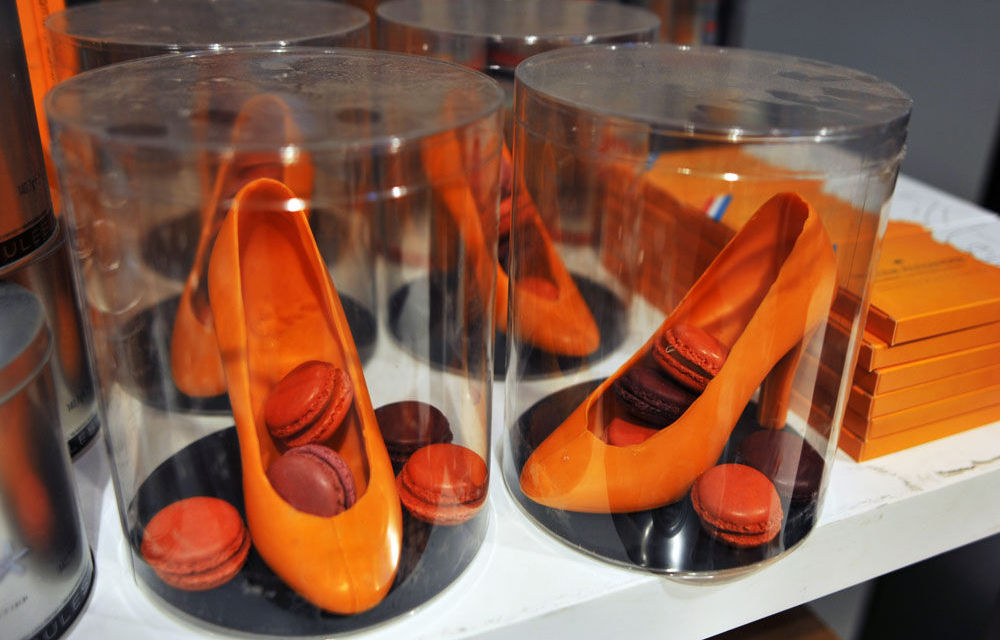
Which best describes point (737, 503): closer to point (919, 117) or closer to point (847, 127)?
point (847, 127)

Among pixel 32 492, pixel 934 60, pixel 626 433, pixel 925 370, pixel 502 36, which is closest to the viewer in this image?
pixel 32 492

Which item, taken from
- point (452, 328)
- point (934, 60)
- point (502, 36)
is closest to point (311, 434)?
point (452, 328)

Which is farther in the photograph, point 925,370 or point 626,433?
Result: point 925,370

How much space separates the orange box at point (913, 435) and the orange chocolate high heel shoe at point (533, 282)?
0.22m

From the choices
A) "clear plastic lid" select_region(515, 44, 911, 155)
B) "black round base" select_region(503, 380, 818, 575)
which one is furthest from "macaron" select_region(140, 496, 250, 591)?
"clear plastic lid" select_region(515, 44, 911, 155)

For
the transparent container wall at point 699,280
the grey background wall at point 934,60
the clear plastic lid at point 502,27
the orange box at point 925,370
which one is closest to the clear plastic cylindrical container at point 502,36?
the clear plastic lid at point 502,27

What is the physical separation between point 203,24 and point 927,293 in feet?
2.09

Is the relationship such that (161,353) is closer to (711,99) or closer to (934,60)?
(711,99)

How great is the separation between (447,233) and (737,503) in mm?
253

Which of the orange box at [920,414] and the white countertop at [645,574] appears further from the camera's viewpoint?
the orange box at [920,414]

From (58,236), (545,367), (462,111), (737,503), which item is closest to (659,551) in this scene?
(737,503)

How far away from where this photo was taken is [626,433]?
0.58 metres

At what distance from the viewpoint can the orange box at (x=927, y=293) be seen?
2.19 feet

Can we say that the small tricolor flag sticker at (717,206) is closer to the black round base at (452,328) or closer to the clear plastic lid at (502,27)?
the black round base at (452,328)
